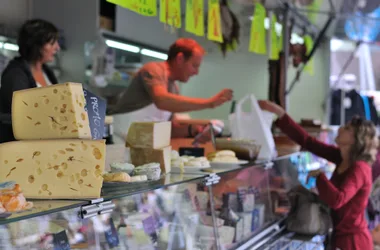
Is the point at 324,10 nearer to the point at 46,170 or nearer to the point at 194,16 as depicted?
the point at 194,16

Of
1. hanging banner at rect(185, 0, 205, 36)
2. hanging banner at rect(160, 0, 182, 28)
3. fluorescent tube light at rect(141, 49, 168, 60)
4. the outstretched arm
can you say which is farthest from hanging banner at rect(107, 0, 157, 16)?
fluorescent tube light at rect(141, 49, 168, 60)

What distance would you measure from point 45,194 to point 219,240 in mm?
1067

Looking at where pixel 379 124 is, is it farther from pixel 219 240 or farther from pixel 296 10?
pixel 219 240

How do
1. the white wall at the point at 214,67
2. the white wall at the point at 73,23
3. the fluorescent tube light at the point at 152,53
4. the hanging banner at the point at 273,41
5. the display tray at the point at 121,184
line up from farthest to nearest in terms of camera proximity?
the fluorescent tube light at the point at 152,53
the white wall at the point at 214,67
the white wall at the point at 73,23
the hanging banner at the point at 273,41
the display tray at the point at 121,184

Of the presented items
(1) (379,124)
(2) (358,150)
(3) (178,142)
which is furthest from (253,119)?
(1) (379,124)

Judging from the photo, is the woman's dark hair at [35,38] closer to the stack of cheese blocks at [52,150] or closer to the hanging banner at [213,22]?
the hanging banner at [213,22]

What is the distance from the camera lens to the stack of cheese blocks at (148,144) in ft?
6.18

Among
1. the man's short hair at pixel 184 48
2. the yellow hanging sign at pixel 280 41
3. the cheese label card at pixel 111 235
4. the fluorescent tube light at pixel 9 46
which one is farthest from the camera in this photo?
the fluorescent tube light at pixel 9 46

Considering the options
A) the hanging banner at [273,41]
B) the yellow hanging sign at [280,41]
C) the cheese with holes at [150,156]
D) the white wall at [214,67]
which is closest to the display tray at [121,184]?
the cheese with holes at [150,156]

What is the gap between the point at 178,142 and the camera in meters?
2.87

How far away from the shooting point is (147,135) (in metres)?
1.89

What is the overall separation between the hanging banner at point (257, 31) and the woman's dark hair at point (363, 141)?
0.78 m

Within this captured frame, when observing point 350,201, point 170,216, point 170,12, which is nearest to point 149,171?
point 170,216

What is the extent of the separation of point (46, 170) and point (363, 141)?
2.33 meters
